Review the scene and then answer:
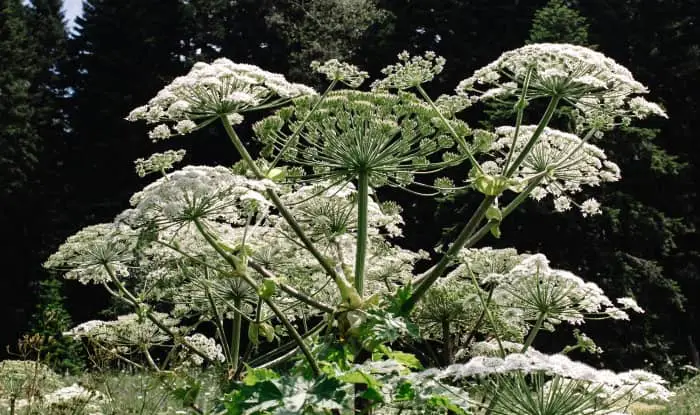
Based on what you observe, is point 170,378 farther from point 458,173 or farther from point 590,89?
point 458,173

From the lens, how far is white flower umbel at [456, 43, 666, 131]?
4727 millimetres

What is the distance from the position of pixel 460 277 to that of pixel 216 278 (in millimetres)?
1938

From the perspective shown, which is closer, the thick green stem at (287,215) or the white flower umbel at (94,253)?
the thick green stem at (287,215)

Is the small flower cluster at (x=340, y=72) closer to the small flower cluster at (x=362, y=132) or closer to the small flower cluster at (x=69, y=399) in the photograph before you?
the small flower cluster at (x=362, y=132)

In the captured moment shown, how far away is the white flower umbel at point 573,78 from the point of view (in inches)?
186

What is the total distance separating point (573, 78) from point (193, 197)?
7.52ft

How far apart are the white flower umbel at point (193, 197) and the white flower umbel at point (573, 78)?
1546mm

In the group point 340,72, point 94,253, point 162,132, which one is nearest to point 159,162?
point 162,132

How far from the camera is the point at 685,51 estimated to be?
27.2m

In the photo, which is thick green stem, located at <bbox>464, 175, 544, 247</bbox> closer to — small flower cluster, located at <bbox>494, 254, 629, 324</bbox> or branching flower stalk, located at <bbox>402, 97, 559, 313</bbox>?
branching flower stalk, located at <bbox>402, 97, 559, 313</bbox>

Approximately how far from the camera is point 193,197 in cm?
454

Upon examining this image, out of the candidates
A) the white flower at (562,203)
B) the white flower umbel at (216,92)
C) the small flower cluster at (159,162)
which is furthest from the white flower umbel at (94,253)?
the white flower at (562,203)

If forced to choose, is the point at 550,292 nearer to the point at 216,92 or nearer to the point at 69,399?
the point at 216,92

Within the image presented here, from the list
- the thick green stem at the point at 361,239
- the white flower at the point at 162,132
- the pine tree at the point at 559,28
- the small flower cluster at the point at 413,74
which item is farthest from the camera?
the pine tree at the point at 559,28
